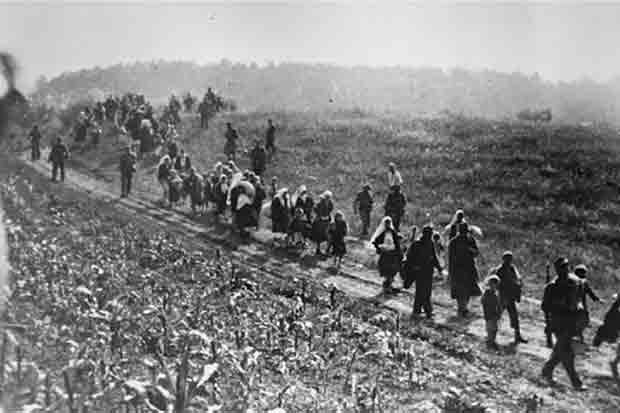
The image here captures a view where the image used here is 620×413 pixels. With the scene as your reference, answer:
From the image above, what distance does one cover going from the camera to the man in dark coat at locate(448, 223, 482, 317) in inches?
478

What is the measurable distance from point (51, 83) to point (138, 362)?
97099 mm

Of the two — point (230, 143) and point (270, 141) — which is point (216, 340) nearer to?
point (230, 143)

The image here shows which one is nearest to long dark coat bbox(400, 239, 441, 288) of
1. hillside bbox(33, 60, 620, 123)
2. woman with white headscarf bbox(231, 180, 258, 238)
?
woman with white headscarf bbox(231, 180, 258, 238)

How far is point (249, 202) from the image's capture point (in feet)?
59.8

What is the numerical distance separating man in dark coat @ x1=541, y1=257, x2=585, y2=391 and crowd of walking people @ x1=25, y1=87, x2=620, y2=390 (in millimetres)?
14

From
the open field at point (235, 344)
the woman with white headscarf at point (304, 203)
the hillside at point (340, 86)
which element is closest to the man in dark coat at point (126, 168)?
the woman with white headscarf at point (304, 203)

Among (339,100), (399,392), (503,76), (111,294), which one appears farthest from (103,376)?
(503,76)

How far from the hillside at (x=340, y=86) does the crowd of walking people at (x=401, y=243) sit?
46664 mm

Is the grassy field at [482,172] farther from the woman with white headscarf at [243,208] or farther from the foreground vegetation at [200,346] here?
Answer: the foreground vegetation at [200,346]

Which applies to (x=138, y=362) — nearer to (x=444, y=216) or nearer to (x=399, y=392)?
(x=399, y=392)

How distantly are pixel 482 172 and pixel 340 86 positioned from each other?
211 feet

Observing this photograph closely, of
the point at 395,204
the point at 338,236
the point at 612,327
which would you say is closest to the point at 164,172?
the point at 395,204

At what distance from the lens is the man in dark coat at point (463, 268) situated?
478 inches

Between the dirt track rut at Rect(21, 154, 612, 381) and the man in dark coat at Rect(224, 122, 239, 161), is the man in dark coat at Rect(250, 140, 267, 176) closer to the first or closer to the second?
the man in dark coat at Rect(224, 122, 239, 161)
